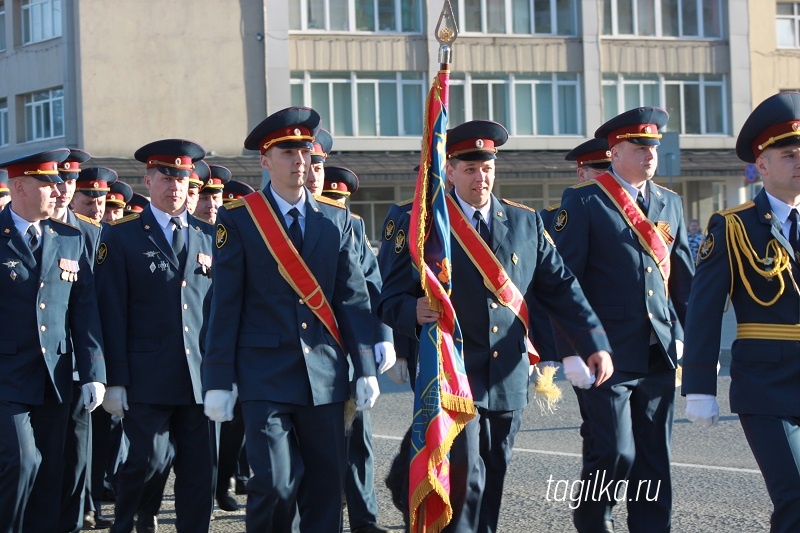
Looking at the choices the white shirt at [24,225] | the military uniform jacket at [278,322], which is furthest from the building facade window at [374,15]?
the military uniform jacket at [278,322]

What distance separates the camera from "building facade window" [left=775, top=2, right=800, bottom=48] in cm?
4127

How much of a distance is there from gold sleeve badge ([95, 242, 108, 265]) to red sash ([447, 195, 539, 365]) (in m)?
2.14

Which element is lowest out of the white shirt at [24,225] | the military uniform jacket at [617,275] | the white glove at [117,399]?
the white glove at [117,399]

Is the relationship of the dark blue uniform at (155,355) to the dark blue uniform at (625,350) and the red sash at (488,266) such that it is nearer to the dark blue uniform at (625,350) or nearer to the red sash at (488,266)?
the red sash at (488,266)

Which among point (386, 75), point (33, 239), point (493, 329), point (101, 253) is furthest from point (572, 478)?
point (386, 75)

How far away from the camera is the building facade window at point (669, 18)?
39469 millimetres

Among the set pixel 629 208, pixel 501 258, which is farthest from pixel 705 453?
pixel 501 258

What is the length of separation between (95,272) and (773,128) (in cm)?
386

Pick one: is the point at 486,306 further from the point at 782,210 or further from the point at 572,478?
the point at 572,478

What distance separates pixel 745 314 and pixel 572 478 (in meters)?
3.37

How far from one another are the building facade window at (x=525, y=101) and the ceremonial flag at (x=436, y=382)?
32487mm

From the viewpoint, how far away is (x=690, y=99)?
4019cm

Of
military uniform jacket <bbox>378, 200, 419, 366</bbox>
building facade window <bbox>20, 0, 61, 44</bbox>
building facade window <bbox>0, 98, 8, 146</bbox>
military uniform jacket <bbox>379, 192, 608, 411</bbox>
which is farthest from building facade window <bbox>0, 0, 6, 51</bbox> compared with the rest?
military uniform jacket <bbox>379, 192, 608, 411</bbox>

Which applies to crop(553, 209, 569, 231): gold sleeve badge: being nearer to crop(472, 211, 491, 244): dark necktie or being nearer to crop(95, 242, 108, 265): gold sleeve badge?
crop(472, 211, 491, 244): dark necktie
